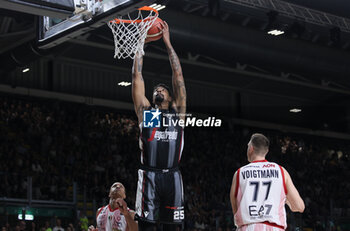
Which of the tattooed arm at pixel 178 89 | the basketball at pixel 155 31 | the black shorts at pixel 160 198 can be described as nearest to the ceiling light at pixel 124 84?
the basketball at pixel 155 31

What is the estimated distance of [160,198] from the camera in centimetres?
739

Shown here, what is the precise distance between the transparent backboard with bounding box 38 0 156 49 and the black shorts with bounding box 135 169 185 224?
7.69 feet

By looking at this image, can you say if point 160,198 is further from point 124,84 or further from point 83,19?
point 124,84

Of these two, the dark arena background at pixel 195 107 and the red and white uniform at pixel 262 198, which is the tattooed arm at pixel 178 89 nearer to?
the red and white uniform at pixel 262 198

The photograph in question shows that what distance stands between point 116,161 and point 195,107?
8.28 meters

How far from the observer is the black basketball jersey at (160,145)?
7.46m

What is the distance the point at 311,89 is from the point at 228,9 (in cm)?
1331

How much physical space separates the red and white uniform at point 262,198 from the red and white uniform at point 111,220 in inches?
119

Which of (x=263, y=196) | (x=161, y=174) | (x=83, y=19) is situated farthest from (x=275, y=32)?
(x=263, y=196)

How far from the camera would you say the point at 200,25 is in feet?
70.5

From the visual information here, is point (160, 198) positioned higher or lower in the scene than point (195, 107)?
lower

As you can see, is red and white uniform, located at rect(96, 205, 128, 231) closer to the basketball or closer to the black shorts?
the black shorts

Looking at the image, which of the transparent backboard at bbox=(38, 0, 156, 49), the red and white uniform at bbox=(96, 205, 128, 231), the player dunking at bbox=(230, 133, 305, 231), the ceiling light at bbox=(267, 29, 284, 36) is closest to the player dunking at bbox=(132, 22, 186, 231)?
the player dunking at bbox=(230, 133, 305, 231)

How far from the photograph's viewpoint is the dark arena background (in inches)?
842
